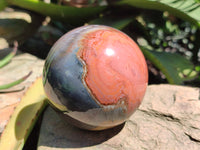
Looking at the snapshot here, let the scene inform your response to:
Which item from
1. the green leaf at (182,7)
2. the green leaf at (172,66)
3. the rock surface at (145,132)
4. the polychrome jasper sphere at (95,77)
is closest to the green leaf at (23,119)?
the rock surface at (145,132)

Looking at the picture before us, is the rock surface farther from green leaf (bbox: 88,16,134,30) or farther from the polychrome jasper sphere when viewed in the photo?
green leaf (bbox: 88,16,134,30)

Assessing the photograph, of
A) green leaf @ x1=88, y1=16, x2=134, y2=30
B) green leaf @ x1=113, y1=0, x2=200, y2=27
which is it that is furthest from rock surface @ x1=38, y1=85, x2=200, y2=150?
green leaf @ x1=88, y1=16, x2=134, y2=30

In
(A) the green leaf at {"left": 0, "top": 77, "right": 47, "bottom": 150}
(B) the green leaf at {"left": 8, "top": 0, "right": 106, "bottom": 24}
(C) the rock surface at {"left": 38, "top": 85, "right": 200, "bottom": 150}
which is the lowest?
(A) the green leaf at {"left": 0, "top": 77, "right": 47, "bottom": 150}

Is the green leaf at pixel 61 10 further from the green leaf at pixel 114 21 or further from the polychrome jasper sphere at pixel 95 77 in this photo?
the polychrome jasper sphere at pixel 95 77

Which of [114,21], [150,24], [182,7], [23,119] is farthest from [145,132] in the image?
[150,24]

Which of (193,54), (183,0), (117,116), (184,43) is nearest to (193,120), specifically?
(117,116)

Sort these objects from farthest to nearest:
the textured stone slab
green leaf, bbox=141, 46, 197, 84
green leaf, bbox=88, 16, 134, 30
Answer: green leaf, bbox=88, 16, 134, 30
green leaf, bbox=141, 46, 197, 84
the textured stone slab
